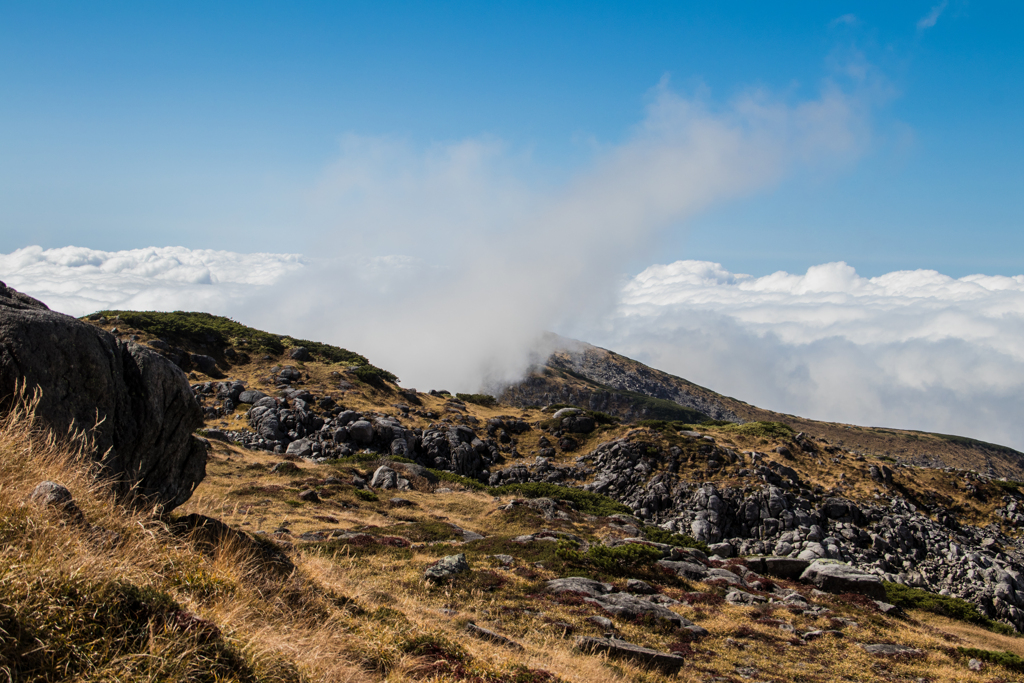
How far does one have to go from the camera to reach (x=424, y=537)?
2166 centimetres

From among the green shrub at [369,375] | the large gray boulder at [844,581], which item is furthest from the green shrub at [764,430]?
the green shrub at [369,375]

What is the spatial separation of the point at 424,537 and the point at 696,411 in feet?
420

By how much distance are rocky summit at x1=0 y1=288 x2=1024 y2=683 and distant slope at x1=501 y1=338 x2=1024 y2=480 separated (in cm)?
7047

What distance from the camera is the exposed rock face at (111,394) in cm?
770

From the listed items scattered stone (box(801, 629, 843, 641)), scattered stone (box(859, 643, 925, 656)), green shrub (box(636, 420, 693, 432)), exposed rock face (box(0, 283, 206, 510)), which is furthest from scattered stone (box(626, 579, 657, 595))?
green shrub (box(636, 420, 693, 432))

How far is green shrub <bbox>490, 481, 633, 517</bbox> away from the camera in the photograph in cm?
3312

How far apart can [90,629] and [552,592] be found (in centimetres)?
1360

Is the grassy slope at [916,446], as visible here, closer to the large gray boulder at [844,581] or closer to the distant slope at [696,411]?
the distant slope at [696,411]

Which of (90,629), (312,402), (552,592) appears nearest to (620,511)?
(552,592)

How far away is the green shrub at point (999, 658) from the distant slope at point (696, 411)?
3888 inches

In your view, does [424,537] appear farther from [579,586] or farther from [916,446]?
[916,446]

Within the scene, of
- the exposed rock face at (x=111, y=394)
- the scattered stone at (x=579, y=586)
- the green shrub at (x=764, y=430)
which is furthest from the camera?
the green shrub at (x=764, y=430)

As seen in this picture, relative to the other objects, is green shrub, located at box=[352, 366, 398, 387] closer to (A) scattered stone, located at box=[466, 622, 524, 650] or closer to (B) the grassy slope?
(A) scattered stone, located at box=[466, 622, 524, 650]

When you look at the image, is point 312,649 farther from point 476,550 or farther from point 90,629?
point 476,550
